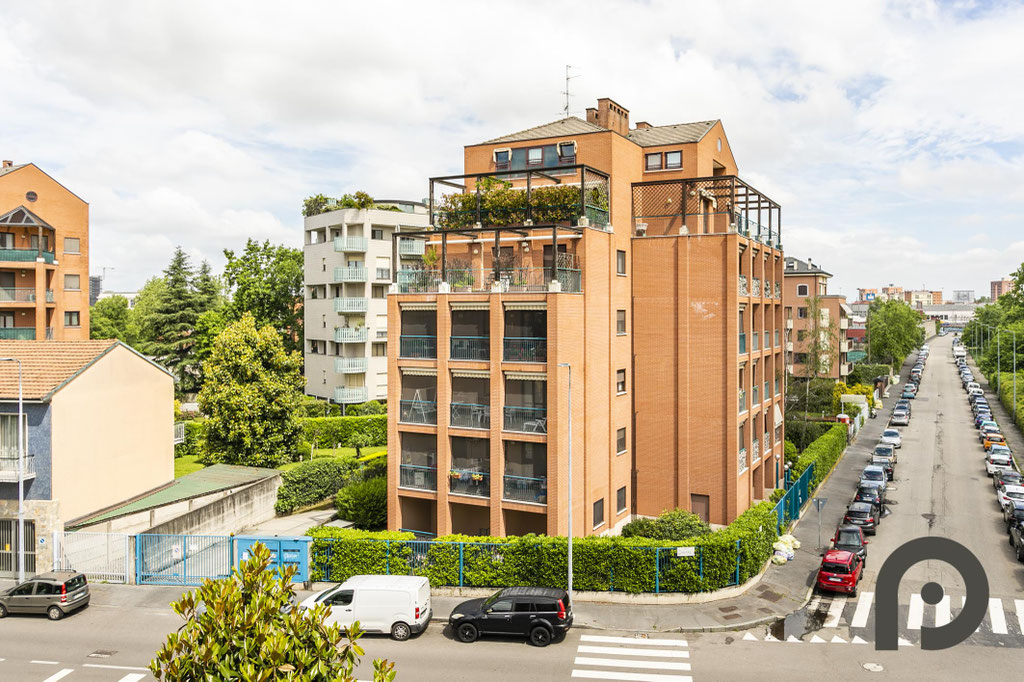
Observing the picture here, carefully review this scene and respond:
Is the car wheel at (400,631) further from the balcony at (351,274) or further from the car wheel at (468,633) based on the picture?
the balcony at (351,274)

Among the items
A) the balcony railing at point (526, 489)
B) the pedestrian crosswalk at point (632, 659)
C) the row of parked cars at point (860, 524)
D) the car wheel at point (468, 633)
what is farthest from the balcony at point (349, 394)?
the pedestrian crosswalk at point (632, 659)

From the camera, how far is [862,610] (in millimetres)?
27188

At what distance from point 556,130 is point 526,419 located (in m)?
15.8

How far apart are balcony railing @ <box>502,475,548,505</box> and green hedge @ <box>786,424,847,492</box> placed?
20.5 meters

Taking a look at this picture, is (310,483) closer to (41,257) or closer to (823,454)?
(41,257)

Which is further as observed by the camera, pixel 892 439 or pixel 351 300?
pixel 351 300

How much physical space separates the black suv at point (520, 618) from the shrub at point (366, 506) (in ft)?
40.0

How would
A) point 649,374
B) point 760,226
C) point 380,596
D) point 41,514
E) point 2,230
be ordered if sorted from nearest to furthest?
1. point 380,596
2. point 41,514
3. point 649,374
4. point 760,226
5. point 2,230

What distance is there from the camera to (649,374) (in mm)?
36656

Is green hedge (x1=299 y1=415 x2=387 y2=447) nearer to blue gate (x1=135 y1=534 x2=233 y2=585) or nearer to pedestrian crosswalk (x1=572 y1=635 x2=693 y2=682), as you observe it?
blue gate (x1=135 y1=534 x2=233 y2=585)

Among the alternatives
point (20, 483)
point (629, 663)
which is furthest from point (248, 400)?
point (629, 663)

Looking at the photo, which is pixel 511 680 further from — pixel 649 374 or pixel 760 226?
pixel 760 226

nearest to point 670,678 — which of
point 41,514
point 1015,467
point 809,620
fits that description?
point 809,620

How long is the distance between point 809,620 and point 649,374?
13788mm
